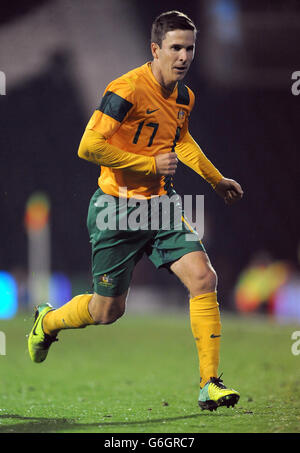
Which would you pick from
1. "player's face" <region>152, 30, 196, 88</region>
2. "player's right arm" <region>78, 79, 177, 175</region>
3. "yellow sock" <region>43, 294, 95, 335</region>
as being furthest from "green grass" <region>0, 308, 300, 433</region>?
"player's face" <region>152, 30, 196, 88</region>

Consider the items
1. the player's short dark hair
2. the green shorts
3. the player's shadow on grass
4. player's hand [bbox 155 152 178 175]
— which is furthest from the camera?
the green shorts

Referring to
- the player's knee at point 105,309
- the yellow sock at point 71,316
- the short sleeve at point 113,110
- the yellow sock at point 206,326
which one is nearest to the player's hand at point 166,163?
the short sleeve at point 113,110

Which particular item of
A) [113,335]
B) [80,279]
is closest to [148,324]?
[113,335]

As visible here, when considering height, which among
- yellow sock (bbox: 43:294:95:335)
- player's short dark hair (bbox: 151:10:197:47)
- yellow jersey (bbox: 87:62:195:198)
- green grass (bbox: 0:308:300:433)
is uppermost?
player's short dark hair (bbox: 151:10:197:47)

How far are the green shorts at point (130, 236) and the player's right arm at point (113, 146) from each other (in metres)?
0.36

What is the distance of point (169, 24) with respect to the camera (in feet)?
15.7

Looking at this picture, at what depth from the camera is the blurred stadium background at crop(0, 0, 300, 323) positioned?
7.48 m

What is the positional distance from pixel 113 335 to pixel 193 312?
9159mm

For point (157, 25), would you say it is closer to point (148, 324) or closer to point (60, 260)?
point (148, 324)

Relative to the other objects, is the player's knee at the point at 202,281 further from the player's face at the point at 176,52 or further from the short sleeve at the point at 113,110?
the player's face at the point at 176,52

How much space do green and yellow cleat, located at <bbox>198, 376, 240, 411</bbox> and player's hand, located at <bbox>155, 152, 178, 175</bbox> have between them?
1.33 meters

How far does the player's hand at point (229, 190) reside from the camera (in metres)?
5.28

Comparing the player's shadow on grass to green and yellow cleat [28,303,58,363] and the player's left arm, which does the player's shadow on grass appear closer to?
green and yellow cleat [28,303,58,363]

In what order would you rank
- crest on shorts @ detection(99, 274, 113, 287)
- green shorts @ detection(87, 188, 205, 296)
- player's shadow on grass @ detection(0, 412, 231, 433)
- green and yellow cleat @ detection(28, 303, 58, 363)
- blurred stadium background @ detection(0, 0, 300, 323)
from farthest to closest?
blurred stadium background @ detection(0, 0, 300, 323) → green and yellow cleat @ detection(28, 303, 58, 363) → crest on shorts @ detection(99, 274, 113, 287) → green shorts @ detection(87, 188, 205, 296) → player's shadow on grass @ detection(0, 412, 231, 433)
